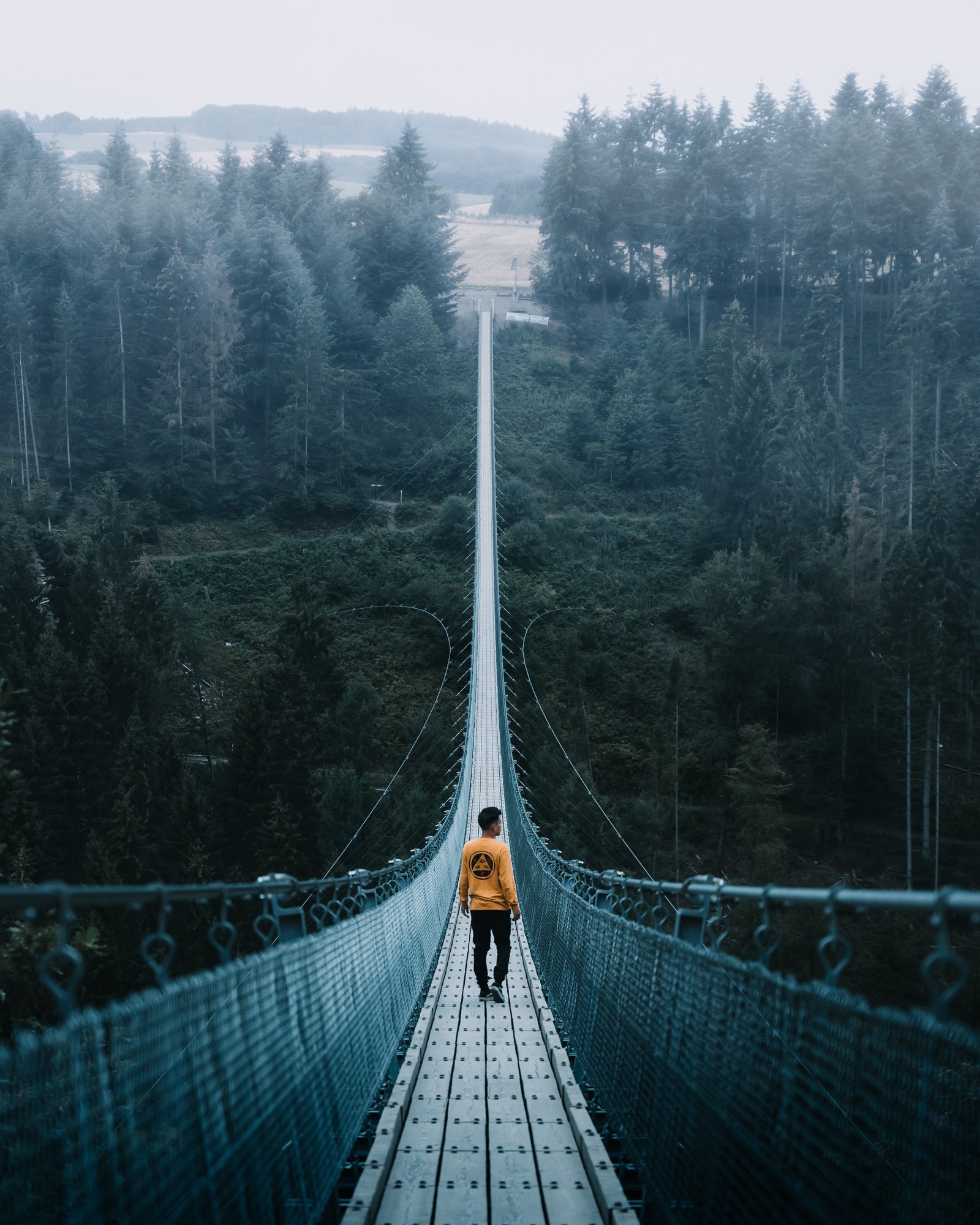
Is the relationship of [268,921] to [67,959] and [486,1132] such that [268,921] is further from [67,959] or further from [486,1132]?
[67,959]

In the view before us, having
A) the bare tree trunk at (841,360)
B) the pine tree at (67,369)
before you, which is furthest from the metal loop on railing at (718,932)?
the bare tree trunk at (841,360)

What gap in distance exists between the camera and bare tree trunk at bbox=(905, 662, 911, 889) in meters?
21.8

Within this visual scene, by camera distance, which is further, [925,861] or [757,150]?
[757,150]

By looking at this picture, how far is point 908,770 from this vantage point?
22.9 meters

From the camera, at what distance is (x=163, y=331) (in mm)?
38000

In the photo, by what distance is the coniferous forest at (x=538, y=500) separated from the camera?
2205cm

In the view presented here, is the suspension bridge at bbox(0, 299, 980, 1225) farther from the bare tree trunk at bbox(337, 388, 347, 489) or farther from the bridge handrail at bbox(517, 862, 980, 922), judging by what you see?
the bare tree trunk at bbox(337, 388, 347, 489)

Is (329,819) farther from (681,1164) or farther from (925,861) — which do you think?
(681,1164)

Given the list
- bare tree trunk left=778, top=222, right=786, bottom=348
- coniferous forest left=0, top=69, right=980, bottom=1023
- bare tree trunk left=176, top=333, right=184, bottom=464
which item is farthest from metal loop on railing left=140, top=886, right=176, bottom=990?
bare tree trunk left=778, top=222, right=786, bottom=348

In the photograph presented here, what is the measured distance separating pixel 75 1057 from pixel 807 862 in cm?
2318

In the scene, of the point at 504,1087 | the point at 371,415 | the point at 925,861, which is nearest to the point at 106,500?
the point at 371,415

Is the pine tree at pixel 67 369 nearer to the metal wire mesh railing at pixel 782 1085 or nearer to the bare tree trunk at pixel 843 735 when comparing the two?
the bare tree trunk at pixel 843 735

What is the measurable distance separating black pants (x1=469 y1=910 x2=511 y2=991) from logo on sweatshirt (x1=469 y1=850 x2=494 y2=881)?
174 millimetres

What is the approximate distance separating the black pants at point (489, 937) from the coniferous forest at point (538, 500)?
388 inches
